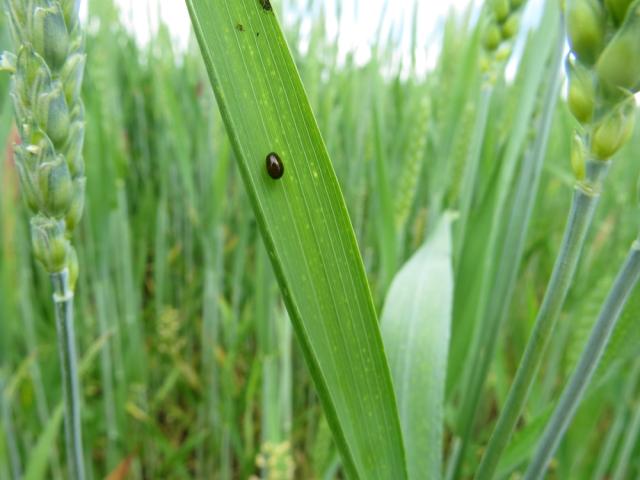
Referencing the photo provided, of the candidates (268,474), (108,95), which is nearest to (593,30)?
(268,474)

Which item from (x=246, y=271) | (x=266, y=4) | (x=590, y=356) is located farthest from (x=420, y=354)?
(x=246, y=271)

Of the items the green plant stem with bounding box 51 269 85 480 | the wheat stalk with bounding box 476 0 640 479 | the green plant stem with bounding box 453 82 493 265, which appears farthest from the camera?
the green plant stem with bounding box 453 82 493 265

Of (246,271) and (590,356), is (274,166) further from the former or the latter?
(246,271)

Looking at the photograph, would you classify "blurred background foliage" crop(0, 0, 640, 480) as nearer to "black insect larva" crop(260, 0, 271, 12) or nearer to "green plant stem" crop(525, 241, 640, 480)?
"green plant stem" crop(525, 241, 640, 480)

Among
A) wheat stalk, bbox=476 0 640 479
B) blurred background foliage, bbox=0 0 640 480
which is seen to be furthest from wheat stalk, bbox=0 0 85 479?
blurred background foliage, bbox=0 0 640 480

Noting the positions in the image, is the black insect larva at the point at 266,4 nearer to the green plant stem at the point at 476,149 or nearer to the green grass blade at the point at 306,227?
the green grass blade at the point at 306,227

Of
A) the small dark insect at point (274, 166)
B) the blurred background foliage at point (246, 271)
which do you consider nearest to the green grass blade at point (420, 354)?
the blurred background foliage at point (246, 271)
